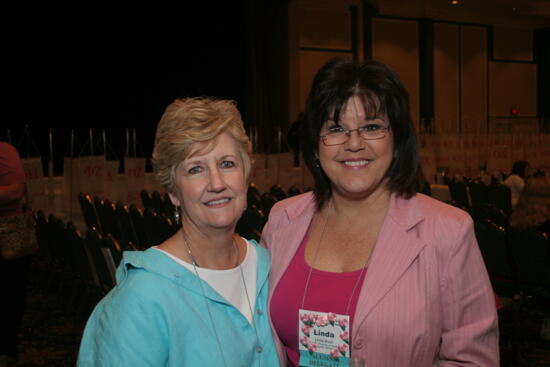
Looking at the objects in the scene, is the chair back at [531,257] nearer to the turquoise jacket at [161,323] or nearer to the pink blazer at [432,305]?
the pink blazer at [432,305]

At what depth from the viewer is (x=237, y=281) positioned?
168 cm

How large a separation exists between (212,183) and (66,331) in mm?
3424

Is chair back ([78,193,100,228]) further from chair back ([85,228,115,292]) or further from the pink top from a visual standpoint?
the pink top

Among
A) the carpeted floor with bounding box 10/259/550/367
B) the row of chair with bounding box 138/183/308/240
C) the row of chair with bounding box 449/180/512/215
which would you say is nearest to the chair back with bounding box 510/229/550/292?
the carpeted floor with bounding box 10/259/550/367

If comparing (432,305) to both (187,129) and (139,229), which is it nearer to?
(187,129)

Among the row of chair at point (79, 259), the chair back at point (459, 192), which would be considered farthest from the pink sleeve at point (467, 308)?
the chair back at point (459, 192)

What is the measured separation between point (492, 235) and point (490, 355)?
101 inches

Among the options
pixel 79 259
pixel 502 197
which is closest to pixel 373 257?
pixel 79 259

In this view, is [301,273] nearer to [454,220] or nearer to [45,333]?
[454,220]

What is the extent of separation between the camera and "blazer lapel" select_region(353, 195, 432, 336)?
1.58 m

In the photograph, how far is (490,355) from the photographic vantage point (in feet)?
5.09

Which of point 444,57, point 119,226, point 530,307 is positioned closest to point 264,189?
point 119,226

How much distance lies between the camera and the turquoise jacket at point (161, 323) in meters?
1.38

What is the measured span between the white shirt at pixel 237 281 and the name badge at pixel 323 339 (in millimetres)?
159
